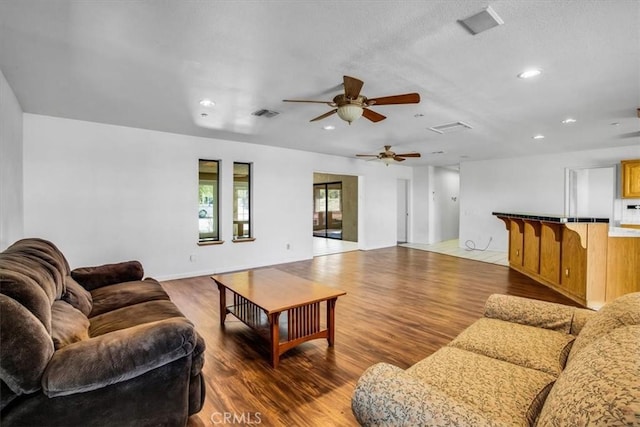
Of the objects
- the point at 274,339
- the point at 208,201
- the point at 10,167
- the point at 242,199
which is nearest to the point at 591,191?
the point at 242,199

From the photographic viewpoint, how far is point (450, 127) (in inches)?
191

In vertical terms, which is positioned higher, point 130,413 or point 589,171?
point 589,171

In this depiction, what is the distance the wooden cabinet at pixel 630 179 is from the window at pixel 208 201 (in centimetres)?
831

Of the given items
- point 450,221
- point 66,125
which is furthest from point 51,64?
point 450,221

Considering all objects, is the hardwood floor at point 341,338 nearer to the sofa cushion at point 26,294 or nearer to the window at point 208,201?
the window at point 208,201

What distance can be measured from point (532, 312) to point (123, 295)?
10.7 ft

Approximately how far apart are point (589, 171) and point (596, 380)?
27.5 ft

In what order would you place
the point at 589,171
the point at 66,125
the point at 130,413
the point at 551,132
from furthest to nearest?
1. the point at 589,171
2. the point at 551,132
3. the point at 66,125
4. the point at 130,413

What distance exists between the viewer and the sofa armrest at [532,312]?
2025 millimetres

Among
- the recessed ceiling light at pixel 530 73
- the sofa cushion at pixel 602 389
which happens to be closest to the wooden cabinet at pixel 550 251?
the recessed ceiling light at pixel 530 73

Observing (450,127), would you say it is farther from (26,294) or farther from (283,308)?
(26,294)

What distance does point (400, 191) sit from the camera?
10406 millimetres

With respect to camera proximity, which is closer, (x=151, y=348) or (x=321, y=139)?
(x=151, y=348)

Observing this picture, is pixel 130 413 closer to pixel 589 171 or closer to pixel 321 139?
pixel 321 139
